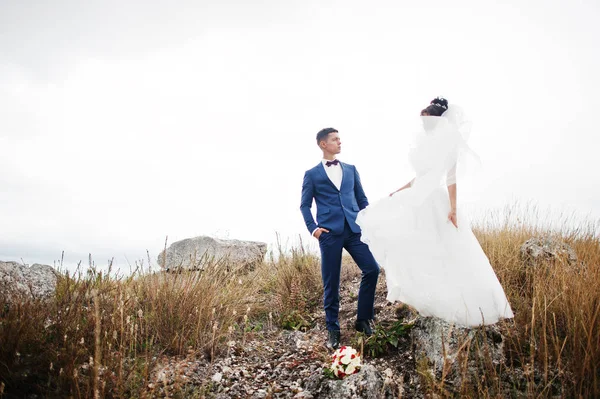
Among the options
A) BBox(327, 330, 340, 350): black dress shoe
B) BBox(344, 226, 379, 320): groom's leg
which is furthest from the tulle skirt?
BBox(327, 330, 340, 350): black dress shoe

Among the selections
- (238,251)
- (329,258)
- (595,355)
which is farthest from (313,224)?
(238,251)

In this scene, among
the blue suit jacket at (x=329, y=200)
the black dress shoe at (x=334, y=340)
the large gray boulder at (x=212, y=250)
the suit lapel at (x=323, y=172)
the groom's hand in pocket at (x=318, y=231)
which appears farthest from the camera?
the large gray boulder at (x=212, y=250)

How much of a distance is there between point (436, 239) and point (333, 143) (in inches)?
82.3

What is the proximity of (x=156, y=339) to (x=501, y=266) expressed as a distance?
526cm

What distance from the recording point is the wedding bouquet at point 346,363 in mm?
3430

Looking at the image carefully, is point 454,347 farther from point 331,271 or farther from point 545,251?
point 545,251

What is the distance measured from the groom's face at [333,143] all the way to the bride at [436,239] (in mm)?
1243

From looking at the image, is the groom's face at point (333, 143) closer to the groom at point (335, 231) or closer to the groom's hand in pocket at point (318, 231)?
the groom at point (335, 231)

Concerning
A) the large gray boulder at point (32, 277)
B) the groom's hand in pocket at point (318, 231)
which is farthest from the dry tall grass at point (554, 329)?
the large gray boulder at point (32, 277)

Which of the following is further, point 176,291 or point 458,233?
point 176,291

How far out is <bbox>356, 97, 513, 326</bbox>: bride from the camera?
3.55m

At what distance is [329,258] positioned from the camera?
A: 480 centimetres

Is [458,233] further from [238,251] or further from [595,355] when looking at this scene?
[238,251]

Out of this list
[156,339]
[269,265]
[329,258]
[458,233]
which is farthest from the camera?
[269,265]
